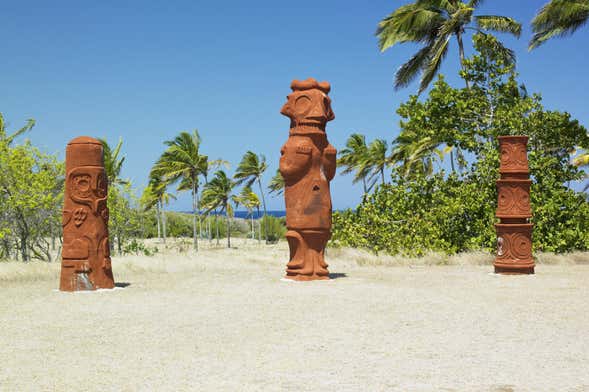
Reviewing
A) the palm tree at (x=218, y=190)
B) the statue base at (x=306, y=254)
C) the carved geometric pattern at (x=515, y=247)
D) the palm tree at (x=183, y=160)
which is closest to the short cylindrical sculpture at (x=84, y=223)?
the statue base at (x=306, y=254)

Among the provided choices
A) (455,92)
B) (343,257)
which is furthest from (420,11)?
(343,257)

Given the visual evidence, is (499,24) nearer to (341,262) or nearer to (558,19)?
(558,19)

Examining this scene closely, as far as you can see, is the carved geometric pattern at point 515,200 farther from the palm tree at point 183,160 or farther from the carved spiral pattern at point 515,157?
the palm tree at point 183,160

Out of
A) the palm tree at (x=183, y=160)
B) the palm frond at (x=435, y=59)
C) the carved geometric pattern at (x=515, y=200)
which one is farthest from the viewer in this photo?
the palm tree at (x=183, y=160)

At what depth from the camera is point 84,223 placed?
10.9 m

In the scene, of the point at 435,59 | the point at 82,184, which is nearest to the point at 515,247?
the point at 82,184

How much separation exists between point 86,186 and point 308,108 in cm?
437

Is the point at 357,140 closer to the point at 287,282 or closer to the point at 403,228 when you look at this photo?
the point at 403,228

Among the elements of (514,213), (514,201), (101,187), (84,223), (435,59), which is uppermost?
(435,59)

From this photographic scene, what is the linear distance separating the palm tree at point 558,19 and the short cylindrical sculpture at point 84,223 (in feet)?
48.3

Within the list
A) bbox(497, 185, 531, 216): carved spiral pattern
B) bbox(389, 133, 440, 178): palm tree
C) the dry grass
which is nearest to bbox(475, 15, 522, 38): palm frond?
bbox(389, 133, 440, 178): palm tree

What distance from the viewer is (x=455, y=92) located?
57.7ft

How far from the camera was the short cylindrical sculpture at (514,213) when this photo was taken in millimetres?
12641

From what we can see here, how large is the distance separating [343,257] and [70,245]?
28.8ft
